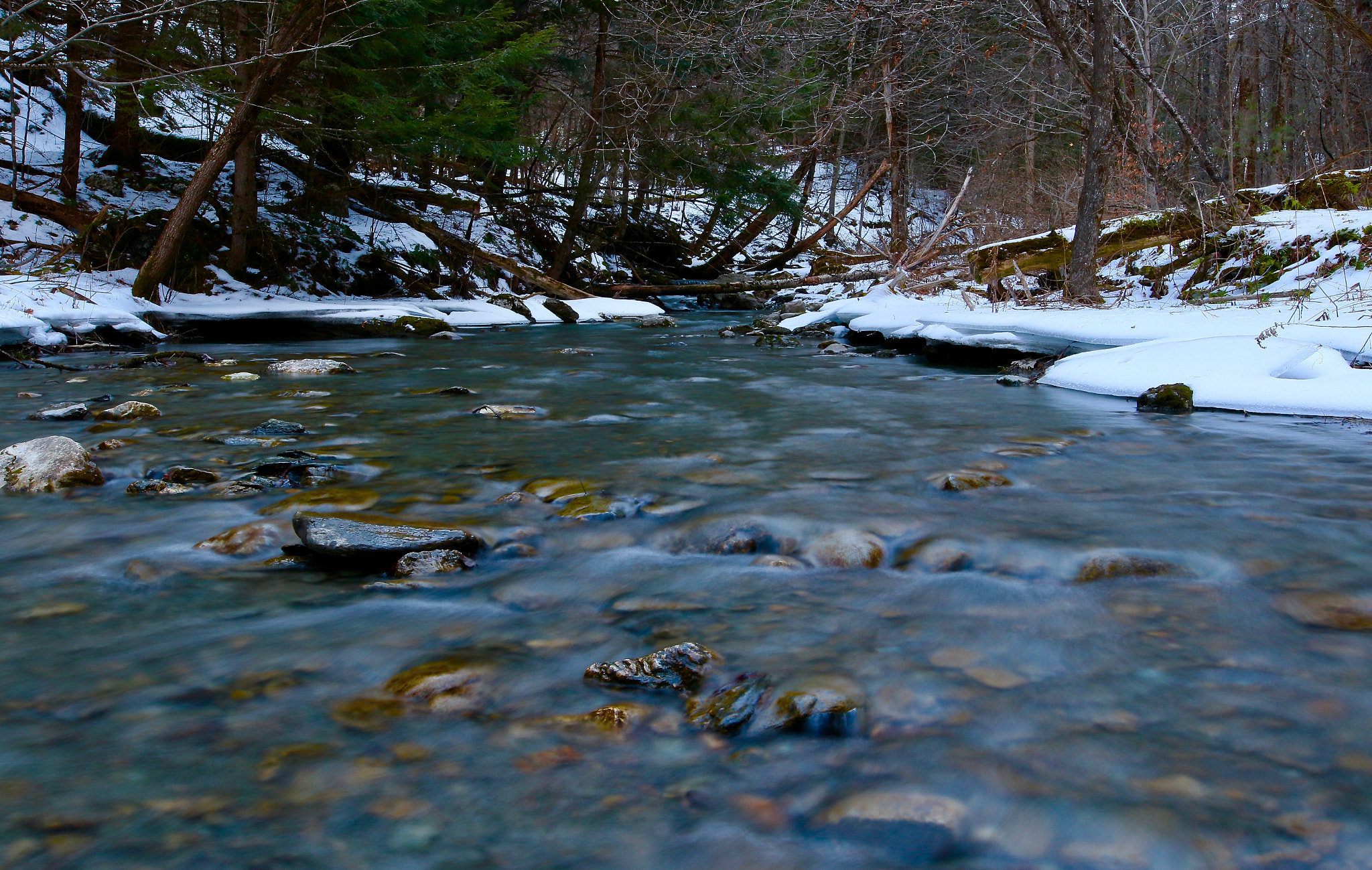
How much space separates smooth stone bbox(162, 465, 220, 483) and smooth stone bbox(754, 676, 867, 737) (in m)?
2.81

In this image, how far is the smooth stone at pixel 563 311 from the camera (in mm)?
12430

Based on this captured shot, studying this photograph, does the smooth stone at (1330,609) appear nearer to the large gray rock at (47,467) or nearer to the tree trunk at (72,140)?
the large gray rock at (47,467)

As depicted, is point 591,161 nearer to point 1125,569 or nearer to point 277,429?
point 277,429

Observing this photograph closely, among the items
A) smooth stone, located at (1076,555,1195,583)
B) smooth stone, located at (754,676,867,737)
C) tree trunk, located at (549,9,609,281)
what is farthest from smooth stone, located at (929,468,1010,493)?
tree trunk, located at (549,9,609,281)

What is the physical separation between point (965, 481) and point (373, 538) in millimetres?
2268

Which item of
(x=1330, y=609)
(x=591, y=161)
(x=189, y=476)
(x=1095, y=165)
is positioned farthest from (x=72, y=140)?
(x=1330, y=609)

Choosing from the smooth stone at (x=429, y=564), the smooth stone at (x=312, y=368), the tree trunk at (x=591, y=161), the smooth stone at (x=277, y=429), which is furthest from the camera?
the tree trunk at (x=591, y=161)

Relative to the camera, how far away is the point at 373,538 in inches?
106

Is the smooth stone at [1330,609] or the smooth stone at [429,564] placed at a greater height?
the smooth stone at [1330,609]

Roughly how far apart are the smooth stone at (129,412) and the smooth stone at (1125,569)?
16.3ft

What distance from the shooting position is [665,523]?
3.04 meters

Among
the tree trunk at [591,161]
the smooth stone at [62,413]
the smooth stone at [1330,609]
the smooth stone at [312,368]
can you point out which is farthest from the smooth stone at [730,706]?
the tree trunk at [591,161]

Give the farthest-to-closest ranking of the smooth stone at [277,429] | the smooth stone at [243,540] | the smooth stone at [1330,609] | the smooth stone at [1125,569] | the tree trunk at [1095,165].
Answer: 1. the tree trunk at [1095,165]
2. the smooth stone at [277,429]
3. the smooth stone at [243,540]
4. the smooth stone at [1125,569]
5. the smooth stone at [1330,609]

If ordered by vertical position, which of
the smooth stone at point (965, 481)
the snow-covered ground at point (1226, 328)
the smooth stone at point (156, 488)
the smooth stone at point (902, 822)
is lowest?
the smooth stone at point (902, 822)
